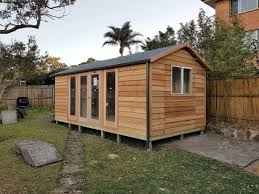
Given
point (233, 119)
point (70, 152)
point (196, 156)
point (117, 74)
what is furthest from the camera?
point (233, 119)

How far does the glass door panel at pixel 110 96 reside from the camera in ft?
32.1

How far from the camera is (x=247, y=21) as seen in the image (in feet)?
60.2

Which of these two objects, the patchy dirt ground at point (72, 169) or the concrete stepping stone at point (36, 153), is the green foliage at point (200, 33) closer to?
the patchy dirt ground at point (72, 169)

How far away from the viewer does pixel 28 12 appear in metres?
9.05

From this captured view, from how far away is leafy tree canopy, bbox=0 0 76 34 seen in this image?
880 cm

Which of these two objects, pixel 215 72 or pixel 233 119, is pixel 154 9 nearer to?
pixel 215 72

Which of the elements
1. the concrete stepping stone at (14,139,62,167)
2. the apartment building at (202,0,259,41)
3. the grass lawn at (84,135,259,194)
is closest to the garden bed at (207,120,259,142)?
the grass lawn at (84,135,259,194)

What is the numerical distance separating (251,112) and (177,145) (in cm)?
322

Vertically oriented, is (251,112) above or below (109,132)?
above

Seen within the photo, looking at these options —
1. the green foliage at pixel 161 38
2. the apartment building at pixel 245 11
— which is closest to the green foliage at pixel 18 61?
the green foliage at pixel 161 38

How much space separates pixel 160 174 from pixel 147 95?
9.16 feet

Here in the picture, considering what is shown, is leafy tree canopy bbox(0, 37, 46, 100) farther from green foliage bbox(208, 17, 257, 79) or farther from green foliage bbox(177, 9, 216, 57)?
green foliage bbox(208, 17, 257, 79)

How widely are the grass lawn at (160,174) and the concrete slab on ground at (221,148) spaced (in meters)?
0.54

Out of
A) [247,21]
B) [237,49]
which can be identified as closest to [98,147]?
[237,49]
